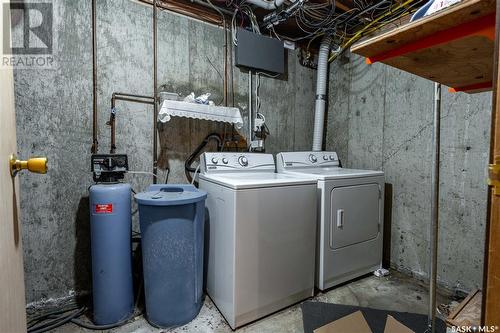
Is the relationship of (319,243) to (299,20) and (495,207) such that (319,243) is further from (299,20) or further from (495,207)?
(299,20)

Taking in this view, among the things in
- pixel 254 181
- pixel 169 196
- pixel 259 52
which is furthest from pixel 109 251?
pixel 259 52

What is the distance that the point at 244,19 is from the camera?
257 cm

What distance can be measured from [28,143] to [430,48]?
2228mm

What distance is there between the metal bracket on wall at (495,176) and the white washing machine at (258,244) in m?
1.16

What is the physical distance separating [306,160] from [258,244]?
1214mm

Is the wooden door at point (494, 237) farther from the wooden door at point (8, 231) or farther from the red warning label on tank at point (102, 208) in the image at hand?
the red warning label on tank at point (102, 208)

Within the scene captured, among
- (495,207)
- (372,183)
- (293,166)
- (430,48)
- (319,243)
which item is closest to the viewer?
(495,207)

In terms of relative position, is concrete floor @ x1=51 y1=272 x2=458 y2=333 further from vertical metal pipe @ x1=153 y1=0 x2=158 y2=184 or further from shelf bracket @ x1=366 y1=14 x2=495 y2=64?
shelf bracket @ x1=366 y1=14 x2=495 y2=64

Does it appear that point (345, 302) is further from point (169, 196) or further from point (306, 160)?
point (169, 196)

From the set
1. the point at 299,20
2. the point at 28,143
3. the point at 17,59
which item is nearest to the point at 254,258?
the point at 28,143

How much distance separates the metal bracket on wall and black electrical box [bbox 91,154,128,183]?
183cm

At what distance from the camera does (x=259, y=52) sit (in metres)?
2.54

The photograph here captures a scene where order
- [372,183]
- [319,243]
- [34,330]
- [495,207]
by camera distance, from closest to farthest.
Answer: [495,207] → [34,330] → [319,243] → [372,183]

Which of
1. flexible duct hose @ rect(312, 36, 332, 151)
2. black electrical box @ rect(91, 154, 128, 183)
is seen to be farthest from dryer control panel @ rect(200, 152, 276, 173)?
flexible duct hose @ rect(312, 36, 332, 151)
